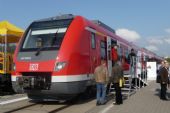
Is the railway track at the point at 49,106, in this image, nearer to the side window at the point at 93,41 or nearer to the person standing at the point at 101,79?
the person standing at the point at 101,79

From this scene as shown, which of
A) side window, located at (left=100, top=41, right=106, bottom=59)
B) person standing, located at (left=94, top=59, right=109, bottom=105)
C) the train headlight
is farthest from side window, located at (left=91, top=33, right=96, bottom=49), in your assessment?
the train headlight

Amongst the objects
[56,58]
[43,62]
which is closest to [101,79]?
[56,58]

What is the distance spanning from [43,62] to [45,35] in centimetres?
136

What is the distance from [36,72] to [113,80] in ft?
9.24

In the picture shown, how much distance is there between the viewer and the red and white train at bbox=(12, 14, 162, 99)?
1282 cm


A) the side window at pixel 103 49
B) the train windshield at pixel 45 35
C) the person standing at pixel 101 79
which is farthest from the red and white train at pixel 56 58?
the side window at pixel 103 49

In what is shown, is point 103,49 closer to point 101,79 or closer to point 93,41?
point 93,41

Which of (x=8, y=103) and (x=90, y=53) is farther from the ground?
(x=90, y=53)

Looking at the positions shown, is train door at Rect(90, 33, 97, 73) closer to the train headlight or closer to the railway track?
the railway track

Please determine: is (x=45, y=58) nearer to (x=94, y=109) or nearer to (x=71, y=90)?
(x=71, y=90)

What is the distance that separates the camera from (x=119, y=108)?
12.3 metres

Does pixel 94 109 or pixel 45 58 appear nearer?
pixel 94 109

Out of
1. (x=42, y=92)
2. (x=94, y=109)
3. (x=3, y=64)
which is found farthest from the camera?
(x=3, y=64)

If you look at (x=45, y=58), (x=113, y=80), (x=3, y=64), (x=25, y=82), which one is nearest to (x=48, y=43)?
(x=45, y=58)
